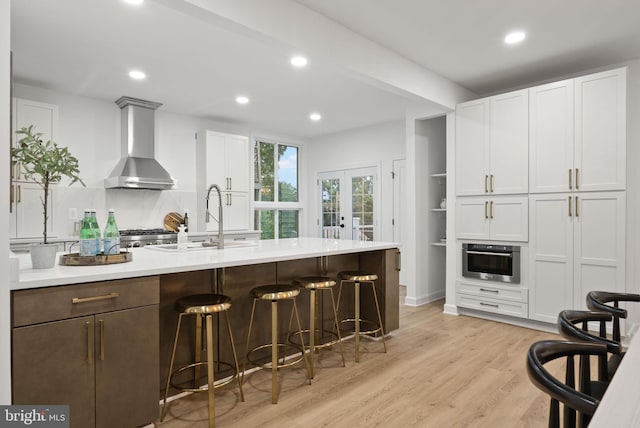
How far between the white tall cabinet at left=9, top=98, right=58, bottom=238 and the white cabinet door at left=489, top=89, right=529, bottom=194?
4890mm

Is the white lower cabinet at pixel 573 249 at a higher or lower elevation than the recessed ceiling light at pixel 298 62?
lower

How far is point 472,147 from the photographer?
425 cm

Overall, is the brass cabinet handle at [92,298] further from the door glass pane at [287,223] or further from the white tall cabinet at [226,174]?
the door glass pane at [287,223]

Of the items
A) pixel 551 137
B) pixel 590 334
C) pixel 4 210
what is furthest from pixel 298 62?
pixel 590 334

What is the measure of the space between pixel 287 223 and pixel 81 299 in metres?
5.68

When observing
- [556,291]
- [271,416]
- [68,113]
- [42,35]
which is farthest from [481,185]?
[68,113]

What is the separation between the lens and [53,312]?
1.68 metres

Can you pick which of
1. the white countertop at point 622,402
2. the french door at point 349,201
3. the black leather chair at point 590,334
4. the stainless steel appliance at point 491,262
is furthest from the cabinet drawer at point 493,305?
the white countertop at point 622,402

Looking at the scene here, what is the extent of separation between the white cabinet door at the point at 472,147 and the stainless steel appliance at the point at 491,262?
628mm

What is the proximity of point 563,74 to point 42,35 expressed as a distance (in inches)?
196

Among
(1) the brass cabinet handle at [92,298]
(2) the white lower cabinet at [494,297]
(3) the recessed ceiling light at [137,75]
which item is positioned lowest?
(2) the white lower cabinet at [494,297]

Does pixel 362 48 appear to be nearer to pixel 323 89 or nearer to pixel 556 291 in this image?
pixel 323 89

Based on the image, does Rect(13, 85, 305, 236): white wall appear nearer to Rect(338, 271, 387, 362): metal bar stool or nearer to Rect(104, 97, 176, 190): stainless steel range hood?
Rect(104, 97, 176, 190): stainless steel range hood

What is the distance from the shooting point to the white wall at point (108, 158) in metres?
4.66
